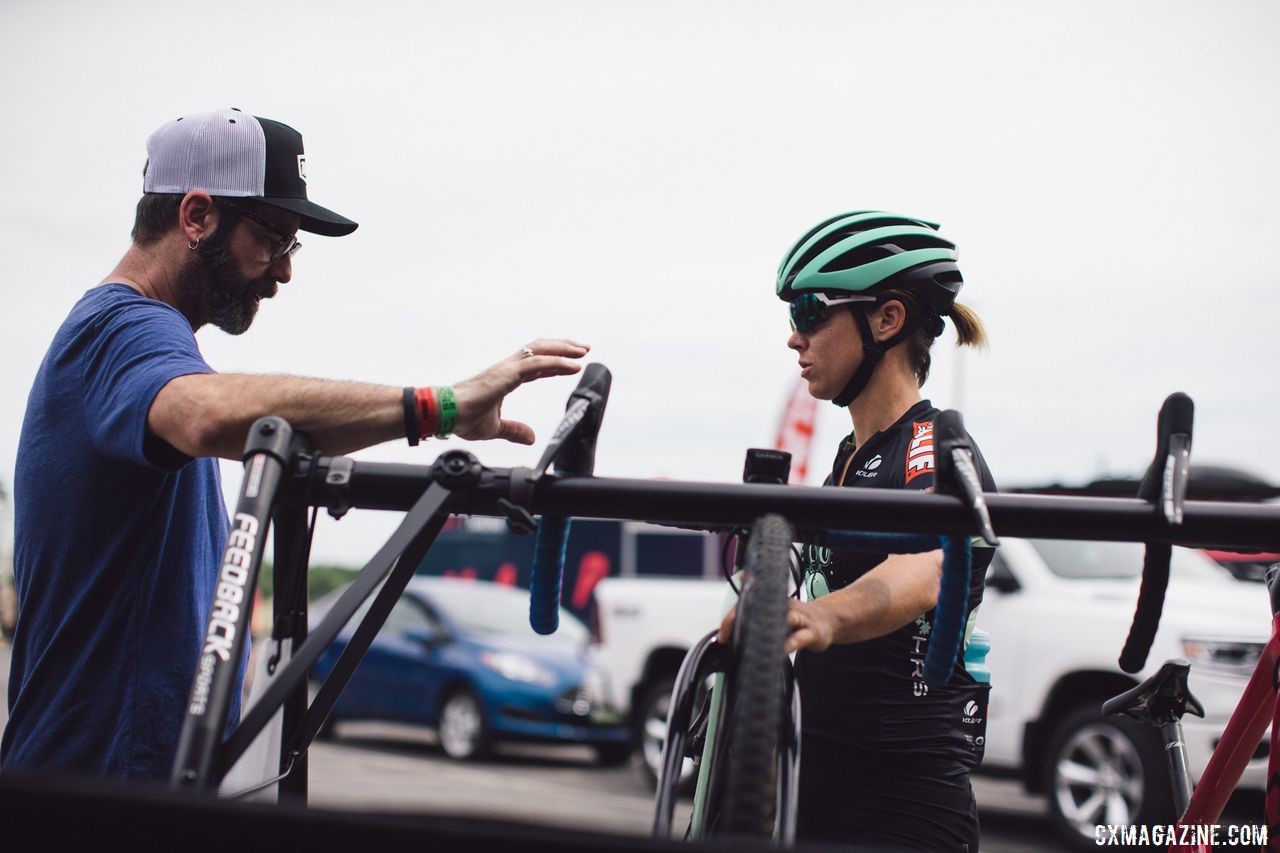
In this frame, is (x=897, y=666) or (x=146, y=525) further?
(x=897, y=666)

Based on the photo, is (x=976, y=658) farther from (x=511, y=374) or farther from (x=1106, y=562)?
(x=1106, y=562)

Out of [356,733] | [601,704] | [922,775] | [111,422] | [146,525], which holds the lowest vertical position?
[356,733]

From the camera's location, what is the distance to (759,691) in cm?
150

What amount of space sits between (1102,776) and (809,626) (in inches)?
266

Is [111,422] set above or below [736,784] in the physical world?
above

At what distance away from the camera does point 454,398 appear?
2104 mm

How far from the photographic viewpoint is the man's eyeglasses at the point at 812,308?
2682 mm

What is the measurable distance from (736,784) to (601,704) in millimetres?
11134

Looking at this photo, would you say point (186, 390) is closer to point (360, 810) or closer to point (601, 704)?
point (360, 810)

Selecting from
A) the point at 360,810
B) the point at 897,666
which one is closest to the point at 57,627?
the point at 360,810

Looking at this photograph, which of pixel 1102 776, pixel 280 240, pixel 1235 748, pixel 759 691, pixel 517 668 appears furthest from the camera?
pixel 517 668

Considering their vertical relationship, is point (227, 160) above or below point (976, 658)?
above

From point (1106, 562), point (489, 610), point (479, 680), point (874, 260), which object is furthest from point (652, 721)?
point (874, 260)

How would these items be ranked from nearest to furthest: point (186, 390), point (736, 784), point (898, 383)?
point (736, 784), point (186, 390), point (898, 383)
